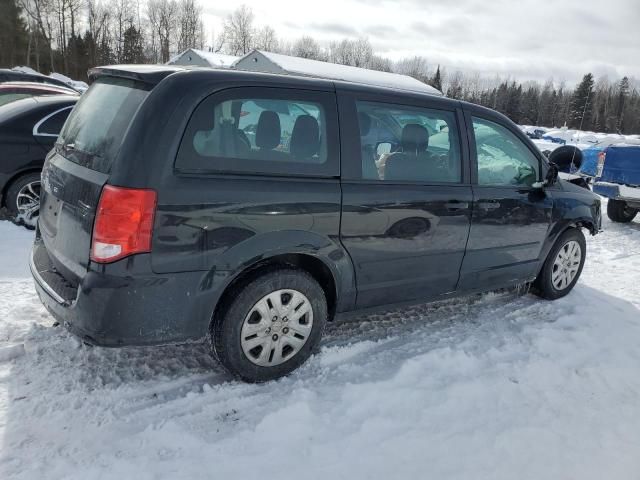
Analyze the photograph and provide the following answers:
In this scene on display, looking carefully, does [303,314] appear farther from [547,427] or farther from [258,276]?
[547,427]

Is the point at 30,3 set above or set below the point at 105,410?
above

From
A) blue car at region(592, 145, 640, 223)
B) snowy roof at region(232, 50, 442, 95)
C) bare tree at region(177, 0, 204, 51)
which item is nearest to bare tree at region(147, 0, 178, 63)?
bare tree at region(177, 0, 204, 51)

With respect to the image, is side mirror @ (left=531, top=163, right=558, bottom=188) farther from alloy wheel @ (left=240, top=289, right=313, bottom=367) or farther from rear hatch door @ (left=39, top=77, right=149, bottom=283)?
rear hatch door @ (left=39, top=77, right=149, bottom=283)

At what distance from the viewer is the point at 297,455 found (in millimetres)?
2520

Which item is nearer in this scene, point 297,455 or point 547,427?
point 297,455

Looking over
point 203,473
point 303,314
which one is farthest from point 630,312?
point 203,473

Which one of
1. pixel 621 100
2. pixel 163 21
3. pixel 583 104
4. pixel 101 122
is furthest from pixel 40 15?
pixel 621 100

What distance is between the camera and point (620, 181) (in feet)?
30.3

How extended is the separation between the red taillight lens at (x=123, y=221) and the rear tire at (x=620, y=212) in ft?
31.4

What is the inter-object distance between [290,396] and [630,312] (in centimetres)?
373

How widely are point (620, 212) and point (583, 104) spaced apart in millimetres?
74030

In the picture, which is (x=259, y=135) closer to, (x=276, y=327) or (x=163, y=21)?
(x=276, y=327)

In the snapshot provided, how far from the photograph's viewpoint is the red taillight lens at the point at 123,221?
246 cm

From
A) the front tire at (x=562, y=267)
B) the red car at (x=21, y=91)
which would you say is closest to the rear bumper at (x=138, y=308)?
the front tire at (x=562, y=267)
